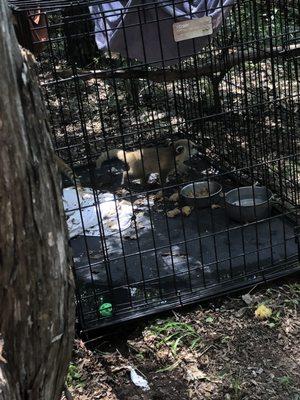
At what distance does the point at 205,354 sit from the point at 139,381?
373 mm

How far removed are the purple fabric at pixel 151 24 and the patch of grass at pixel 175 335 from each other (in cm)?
143

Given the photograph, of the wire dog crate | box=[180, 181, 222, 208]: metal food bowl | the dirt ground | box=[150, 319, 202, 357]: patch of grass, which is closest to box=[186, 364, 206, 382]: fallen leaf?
the dirt ground

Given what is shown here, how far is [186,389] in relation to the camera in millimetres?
2998

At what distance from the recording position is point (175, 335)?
3.37 meters

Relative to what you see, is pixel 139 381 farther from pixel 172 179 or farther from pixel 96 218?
pixel 172 179

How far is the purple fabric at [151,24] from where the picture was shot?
11.1ft

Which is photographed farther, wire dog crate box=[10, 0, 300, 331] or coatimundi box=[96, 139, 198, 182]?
coatimundi box=[96, 139, 198, 182]

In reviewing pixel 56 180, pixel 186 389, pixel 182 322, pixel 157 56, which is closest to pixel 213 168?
pixel 157 56

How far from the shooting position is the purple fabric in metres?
3.38

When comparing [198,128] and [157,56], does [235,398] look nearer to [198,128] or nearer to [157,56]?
[157,56]

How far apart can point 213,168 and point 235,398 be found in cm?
274

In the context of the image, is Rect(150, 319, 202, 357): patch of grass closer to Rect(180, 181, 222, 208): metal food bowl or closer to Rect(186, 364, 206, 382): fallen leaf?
Rect(186, 364, 206, 382): fallen leaf

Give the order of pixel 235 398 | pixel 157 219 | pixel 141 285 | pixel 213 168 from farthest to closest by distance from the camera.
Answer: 1. pixel 213 168
2. pixel 157 219
3. pixel 141 285
4. pixel 235 398

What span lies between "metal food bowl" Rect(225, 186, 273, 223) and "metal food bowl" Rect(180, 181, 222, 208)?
0.43 ft
